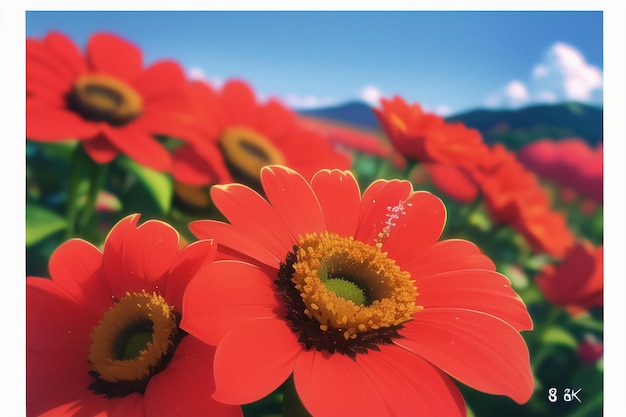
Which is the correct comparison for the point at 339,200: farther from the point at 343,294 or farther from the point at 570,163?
the point at 570,163

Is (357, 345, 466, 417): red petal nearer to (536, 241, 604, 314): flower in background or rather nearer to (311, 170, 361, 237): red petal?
(311, 170, 361, 237): red petal

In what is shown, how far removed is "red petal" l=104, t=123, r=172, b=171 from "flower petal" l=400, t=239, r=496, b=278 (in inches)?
13.6

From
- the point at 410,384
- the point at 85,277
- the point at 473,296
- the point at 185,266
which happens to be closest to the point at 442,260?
the point at 473,296

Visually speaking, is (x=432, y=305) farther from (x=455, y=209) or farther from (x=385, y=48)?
(x=385, y=48)

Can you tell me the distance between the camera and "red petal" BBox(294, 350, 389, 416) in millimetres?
464

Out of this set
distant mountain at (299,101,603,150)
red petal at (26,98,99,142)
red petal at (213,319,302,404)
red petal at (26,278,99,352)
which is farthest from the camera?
distant mountain at (299,101,603,150)

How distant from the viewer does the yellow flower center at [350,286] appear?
51 centimetres

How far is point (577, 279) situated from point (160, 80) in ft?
2.17

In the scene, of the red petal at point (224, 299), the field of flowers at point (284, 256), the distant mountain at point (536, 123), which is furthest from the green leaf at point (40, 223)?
the distant mountain at point (536, 123)

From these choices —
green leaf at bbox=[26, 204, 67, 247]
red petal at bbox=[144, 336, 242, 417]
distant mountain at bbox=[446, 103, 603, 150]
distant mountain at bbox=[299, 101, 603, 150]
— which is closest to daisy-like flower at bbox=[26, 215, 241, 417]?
red petal at bbox=[144, 336, 242, 417]

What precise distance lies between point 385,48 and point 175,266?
0.47m

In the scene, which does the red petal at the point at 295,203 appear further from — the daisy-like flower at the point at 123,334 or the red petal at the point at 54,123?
the red petal at the point at 54,123
